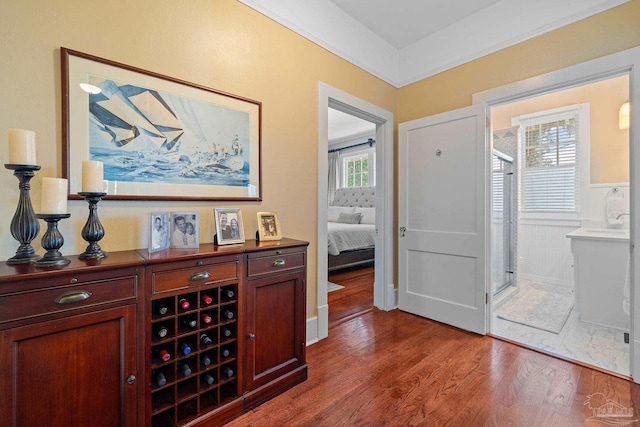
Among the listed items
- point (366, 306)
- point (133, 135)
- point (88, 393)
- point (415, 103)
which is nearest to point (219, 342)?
point (88, 393)

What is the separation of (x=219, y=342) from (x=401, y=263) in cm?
220

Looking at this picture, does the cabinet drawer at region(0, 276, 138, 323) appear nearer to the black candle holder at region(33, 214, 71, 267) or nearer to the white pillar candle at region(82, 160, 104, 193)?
the black candle holder at region(33, 214, 71, 267)

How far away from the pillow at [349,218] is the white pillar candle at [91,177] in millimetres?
5078

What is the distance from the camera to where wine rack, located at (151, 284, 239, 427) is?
139 cm

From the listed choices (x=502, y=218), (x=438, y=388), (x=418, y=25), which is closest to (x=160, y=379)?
(x=438, y=388)

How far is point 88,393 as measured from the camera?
117 cm

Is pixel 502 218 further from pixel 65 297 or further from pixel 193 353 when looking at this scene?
pixel 65 297

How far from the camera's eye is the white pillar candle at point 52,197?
4.01ft

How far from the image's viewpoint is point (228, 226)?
1.83 metres

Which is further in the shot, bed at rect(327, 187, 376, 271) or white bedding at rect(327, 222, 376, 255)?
bed at rect(327, 187, 376, 271)

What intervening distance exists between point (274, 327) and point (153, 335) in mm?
665

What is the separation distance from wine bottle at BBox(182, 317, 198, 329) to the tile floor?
2.57 meters

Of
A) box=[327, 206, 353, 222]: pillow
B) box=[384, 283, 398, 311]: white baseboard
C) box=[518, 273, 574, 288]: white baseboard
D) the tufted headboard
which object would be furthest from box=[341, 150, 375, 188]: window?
box=[384, 283, 398, 311]: white baseboard

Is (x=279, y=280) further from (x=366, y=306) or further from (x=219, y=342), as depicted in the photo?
(x=366, y=306)
